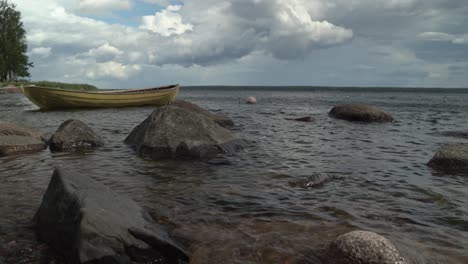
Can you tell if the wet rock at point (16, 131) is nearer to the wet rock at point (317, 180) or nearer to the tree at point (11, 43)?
the wet rock at point (317, 180)

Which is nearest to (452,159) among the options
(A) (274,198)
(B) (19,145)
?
(A) (274,198)

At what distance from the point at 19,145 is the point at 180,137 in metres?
4.47

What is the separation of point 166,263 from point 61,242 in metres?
1.17

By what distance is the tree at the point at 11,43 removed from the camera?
6475 centimetres

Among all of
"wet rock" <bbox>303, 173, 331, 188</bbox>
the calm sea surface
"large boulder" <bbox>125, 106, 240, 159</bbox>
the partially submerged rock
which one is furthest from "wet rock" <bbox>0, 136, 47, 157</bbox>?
"wet rock" <bbox>303, 173, 331, 188</bbox>

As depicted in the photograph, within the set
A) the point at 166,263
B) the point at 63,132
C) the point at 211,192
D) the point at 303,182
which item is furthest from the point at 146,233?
the point at 63,132

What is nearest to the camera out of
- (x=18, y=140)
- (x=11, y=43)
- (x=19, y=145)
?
(x=19, y=145)

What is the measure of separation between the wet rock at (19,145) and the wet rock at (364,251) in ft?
30.8

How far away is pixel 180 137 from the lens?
10.6 m

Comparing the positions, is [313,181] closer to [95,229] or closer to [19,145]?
[95,229]

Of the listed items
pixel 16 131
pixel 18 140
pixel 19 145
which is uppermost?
pixel 16 131

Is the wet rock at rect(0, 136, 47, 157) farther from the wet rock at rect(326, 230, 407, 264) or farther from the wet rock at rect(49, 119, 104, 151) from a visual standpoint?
the wet rock at rect(326, 230, 407, 264)

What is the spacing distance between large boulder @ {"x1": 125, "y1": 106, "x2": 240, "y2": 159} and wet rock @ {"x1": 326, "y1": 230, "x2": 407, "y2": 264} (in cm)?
636

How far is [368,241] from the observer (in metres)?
4.14
